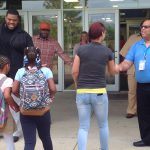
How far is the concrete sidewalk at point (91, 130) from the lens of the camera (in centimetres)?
583

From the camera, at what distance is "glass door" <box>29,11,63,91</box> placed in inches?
462

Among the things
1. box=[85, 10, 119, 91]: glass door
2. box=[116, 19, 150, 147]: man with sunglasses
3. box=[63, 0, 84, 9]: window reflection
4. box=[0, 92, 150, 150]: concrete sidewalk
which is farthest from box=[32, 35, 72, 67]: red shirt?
box=[63, 0, 84, 9]: window reflection

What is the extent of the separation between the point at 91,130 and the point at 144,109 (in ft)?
4.23

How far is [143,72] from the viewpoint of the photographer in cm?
552

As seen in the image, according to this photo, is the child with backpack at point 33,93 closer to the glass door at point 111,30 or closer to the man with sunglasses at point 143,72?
the man with sunglasses at point 143,72

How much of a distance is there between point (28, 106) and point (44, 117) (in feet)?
0.88

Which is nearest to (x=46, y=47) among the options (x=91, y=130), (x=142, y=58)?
(x=91, y=130)

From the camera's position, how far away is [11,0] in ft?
39.0

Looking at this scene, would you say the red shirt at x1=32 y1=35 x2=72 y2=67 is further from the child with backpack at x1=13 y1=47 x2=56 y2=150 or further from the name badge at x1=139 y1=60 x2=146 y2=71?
the child with backpack at x1=13 y1=47 x2=56 y2=150

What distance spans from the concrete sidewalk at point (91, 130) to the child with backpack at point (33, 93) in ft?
4.14

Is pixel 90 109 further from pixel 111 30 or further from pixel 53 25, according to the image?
pixel 53 25

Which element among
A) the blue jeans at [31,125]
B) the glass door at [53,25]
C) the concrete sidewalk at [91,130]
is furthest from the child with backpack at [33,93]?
the glass door at [53,25]

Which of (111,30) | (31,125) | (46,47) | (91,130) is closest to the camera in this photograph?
(31,125)

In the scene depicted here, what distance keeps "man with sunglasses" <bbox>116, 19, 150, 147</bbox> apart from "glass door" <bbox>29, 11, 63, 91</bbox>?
6.21m
